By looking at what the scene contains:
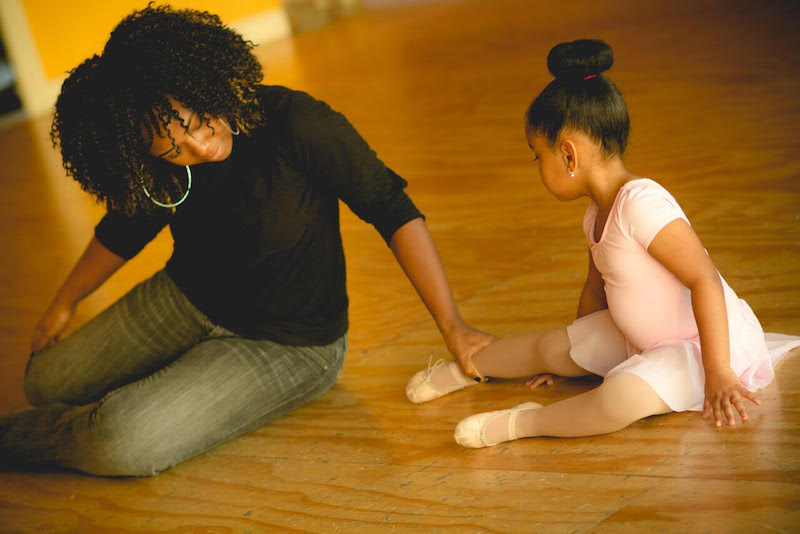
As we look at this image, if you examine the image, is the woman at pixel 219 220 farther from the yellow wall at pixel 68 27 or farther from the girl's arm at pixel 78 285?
the yellow wall at pixel 68 27

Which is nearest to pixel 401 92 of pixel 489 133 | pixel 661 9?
pixel 489 133

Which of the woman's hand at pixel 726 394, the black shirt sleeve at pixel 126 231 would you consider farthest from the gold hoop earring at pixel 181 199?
the woman's hand at pixel 726 394

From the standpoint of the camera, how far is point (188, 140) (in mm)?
1439

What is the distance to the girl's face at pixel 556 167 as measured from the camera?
1.33 metres

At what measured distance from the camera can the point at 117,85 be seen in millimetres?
1433

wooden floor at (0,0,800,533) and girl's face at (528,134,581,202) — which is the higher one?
girl's face at (528,134,581,202)

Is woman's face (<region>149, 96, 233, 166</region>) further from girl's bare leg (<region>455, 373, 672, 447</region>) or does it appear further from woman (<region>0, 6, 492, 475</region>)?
girl's bare leg (<region>455, 373, 672, 447</region>)

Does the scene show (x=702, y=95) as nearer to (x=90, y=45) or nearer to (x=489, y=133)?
(x=489, y=133)

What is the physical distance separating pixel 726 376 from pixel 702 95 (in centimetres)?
200

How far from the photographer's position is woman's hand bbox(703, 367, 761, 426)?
1214mm

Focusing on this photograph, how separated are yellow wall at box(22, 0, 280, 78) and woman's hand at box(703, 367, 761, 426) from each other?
5278 millimetres

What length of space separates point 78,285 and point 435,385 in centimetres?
76

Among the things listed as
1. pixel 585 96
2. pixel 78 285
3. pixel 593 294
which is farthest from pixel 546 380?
pixel 78 285

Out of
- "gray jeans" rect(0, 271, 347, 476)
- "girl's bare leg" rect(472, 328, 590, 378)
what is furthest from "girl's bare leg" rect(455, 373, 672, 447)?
"gray jeans" rect(0, 271, 347, 476)
